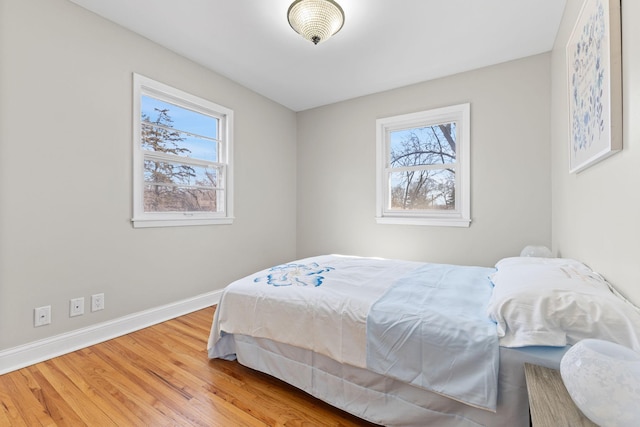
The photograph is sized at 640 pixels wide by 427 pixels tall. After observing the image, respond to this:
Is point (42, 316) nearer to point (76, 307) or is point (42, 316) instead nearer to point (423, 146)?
point (76, 307)

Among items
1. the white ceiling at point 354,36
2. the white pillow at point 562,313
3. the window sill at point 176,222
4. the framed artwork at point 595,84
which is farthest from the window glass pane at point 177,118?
the framed artwork at point 595,84

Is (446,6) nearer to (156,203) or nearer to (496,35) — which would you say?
(496,35)

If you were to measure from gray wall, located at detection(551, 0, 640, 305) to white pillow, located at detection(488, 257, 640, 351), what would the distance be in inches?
5.5

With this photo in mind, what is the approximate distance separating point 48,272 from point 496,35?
13.3ft

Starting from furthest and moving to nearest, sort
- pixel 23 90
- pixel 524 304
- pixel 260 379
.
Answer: pixel 23 90, pixel 260 379, pixel 524 304

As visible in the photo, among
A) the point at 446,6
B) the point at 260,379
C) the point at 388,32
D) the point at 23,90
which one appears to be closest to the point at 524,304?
the point at 260,379

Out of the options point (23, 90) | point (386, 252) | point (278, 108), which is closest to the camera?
point (23, 90)

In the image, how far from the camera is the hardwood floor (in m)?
1.41

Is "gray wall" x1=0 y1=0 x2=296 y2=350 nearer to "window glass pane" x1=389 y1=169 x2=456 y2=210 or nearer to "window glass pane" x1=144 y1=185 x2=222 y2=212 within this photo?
"window glass pane" x1=144 y1=185 x2=222 y2=212

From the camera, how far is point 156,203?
8.76 feet

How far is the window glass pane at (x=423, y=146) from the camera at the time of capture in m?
3.28

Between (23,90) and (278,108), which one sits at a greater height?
(278,108)

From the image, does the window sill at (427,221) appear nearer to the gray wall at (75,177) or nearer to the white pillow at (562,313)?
the white pillow at (562,313)

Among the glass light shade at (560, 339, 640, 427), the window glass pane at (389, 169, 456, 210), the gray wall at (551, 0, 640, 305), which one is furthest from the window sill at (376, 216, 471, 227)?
the glass light shade at (560, 339, 640, 427)
